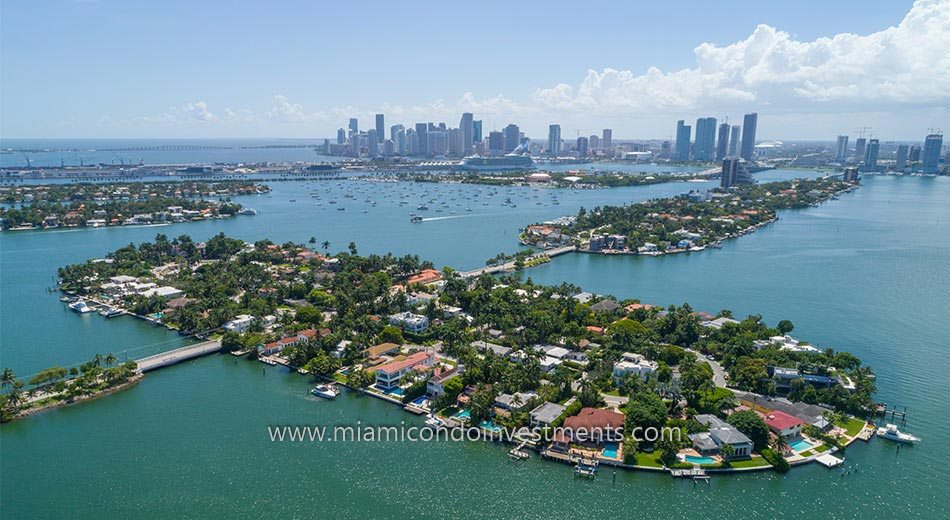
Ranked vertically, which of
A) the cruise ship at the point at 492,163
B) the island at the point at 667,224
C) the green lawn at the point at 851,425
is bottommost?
the green lawn at the point at 851,425

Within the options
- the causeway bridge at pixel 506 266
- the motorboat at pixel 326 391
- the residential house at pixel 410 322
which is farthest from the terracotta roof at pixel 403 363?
the causeway bridge at pixel 506 266

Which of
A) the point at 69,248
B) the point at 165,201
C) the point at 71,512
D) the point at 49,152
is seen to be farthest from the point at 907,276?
the point at 49,152

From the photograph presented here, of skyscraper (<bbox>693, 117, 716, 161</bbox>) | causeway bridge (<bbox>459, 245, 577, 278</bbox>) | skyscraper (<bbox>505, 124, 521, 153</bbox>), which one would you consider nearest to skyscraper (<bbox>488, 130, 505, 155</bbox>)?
skyscraper (<bbox>505, 124, 521, 153</bbox>)

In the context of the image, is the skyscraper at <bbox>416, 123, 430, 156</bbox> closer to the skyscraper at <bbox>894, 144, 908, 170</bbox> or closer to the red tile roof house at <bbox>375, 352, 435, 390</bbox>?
the skyscraper at <bbox>894, 144, 908, 170</bbox>

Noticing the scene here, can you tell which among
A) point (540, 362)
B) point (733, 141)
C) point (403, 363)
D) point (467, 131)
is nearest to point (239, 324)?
point (403, 363)

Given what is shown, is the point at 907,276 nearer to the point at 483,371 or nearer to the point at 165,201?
the point at 483,371

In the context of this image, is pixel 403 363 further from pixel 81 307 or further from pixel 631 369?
pixel 81 307

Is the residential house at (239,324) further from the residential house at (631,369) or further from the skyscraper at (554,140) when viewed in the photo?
the skyscraper at (554,140)
